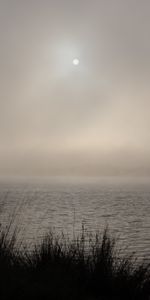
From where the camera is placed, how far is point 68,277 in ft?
21.6

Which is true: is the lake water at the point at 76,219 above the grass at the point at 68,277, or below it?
above

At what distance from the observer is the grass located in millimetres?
5941

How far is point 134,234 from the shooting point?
95.8ft

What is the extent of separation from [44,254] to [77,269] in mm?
759

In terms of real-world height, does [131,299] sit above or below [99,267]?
below

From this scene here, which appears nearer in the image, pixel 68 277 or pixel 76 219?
pixel 68 277

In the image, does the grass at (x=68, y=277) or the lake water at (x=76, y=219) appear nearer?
the grass at (x=68, y=277)

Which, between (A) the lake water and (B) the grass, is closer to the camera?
(B) the grass

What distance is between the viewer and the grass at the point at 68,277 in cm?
594

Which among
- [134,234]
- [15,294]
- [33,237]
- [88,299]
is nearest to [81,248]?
[88,299]

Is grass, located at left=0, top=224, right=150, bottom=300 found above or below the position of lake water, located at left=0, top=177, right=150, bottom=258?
below

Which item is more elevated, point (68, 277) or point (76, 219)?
point (76, 219)

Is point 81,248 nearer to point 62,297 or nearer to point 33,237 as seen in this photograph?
point 62,297

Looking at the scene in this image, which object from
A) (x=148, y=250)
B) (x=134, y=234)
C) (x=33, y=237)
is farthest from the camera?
(x=134, y=234)
